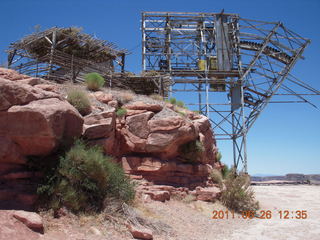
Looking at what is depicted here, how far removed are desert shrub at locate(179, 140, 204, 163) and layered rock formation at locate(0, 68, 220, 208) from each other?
0.16 ft

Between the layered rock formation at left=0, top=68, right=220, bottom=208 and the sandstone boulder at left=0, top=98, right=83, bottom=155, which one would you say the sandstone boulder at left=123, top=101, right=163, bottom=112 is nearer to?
the layered rock formation at left=0, top=68, right=220, bottom=208

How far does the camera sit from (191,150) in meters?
11.9

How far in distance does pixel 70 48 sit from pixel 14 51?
11.3 feet

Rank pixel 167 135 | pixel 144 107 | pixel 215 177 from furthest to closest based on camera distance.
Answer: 1. pixel 215 177
2. pixel 144 107
3. pixel 167 135

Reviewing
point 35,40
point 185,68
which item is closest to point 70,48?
point 35,40

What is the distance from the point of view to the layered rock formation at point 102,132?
6.72 m

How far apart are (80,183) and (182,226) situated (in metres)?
3.34

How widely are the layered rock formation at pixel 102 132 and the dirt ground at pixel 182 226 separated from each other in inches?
45.2

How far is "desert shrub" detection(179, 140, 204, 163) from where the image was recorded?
39.0 feet

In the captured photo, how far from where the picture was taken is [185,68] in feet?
73.5
